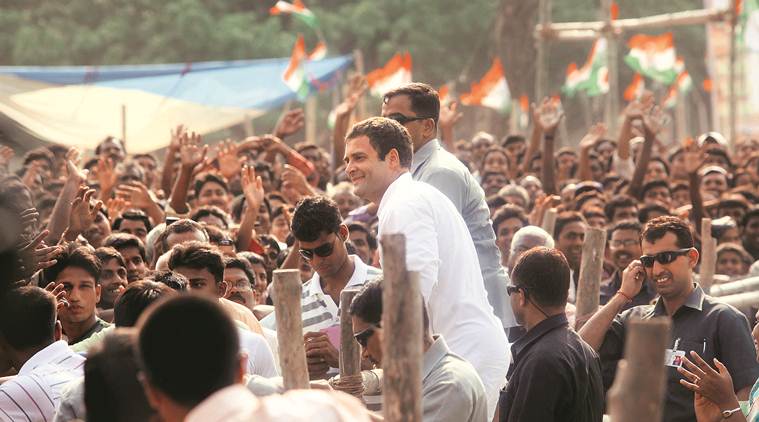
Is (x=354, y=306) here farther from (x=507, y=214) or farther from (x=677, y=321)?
(x=507, y=214)

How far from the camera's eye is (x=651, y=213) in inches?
454

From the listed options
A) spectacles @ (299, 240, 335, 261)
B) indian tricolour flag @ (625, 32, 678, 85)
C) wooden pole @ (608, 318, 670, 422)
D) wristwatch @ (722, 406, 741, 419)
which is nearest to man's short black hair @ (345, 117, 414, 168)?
spectacles @ (299, 240, 335, 261)

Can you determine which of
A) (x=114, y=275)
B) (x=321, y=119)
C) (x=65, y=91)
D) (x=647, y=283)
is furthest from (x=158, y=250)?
(x=321, y=119)

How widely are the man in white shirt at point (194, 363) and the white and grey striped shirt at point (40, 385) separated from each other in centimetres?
203

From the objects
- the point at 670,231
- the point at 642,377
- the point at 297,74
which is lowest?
the point at 670,231

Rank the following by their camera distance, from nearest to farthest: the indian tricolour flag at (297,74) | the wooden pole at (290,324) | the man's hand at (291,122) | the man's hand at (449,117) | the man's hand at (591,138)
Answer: the wooden pole at (290,324), the man's hand at (449,117), the man's hand at (291,122), the man's hand at (591,138), the indian tricolour flag at (297,74)

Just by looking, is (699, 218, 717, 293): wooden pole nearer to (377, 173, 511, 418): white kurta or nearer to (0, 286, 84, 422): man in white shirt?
(377, 173, 511, 418): white kurta

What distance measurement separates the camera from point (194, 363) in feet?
10.7

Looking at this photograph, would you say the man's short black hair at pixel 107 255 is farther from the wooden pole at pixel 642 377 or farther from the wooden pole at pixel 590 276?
the wooden pole at pixel 642 377

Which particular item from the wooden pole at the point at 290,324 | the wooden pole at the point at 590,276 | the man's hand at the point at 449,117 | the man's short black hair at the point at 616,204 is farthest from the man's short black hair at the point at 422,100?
the man's hand at the point at 449,117

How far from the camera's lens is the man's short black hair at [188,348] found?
3250 mm

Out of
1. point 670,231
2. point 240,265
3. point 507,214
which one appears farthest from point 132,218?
point 670,231

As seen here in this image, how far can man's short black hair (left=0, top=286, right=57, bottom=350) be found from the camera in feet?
18.3

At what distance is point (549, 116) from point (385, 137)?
25.4ft
